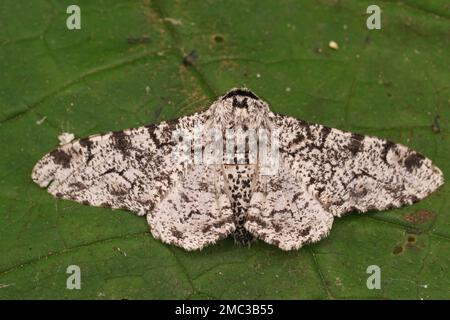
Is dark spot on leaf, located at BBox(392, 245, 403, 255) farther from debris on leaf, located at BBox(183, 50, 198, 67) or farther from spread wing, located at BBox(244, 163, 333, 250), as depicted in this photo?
debris on leaf, located at BBox(183, 50, 198, 67)

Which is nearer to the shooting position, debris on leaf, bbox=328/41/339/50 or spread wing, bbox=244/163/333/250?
spread wing, bbox=244/163/333/250

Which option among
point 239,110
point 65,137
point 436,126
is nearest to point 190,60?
point 239,110

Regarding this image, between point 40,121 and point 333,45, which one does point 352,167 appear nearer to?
point 333,45

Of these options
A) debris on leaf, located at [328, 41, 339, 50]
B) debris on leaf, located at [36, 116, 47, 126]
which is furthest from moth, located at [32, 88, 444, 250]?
debris on leaf, located at [328, 41, 339, 50]

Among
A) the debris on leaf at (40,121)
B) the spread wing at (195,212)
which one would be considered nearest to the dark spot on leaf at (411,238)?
the spread wing at (195,212)

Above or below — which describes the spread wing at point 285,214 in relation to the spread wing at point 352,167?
below

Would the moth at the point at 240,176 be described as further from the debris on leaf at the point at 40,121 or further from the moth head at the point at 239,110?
the debris on leaf at the point at 40,121

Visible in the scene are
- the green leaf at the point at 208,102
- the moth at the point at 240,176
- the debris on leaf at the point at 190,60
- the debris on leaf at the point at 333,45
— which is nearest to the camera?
the green leaf at the point at 208,102
